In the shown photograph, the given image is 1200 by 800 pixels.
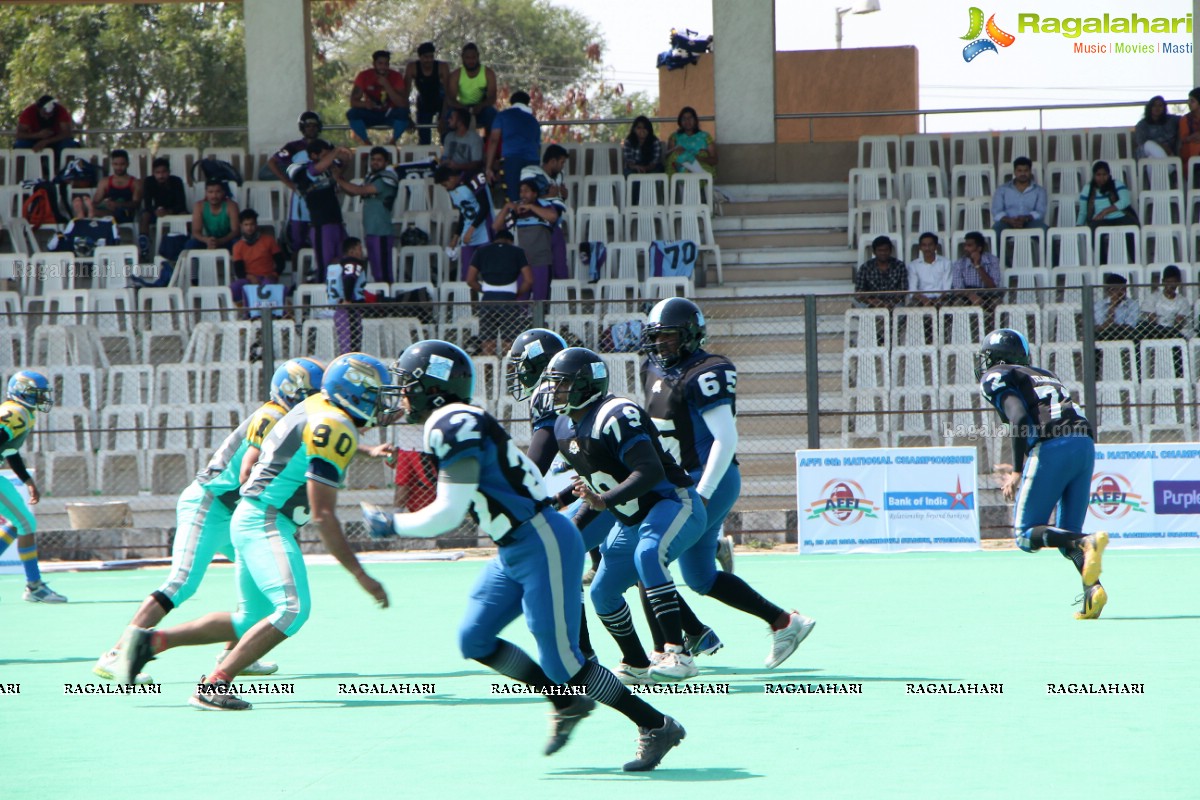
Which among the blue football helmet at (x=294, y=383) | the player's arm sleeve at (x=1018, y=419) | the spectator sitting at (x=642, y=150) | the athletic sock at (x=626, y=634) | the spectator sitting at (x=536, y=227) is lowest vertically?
the athletic sock at (x=626, y=634)

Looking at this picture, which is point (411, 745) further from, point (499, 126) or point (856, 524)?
point (499, 126)

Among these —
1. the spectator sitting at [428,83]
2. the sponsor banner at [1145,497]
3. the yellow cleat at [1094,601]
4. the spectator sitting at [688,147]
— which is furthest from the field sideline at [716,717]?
the spectator sitting at [428,83]

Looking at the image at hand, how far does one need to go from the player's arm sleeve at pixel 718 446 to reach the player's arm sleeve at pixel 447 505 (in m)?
2.34

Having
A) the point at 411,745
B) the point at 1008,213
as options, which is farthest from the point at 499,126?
the point at 411,745

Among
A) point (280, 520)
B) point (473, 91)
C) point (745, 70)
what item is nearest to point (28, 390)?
point (280, 520)

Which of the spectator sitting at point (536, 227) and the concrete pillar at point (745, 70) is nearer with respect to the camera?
the spectator sitting at point (536, 227)

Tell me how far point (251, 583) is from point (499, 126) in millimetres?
12657

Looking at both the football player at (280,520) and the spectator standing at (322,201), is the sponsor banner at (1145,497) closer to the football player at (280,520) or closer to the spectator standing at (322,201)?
the football player at (280,520)

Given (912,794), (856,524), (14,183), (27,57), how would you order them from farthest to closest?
(27,57) < (14,183) < (856,524) < (912,794)

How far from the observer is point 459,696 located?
746cm

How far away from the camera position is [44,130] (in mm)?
21250

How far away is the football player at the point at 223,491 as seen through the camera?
7.93 meters

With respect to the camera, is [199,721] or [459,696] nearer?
[199,721]

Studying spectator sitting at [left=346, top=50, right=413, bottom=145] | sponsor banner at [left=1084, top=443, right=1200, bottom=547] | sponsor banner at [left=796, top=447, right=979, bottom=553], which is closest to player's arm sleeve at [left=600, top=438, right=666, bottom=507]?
sponsor banner at [left=796, top=447, right=979, bottom=553]
